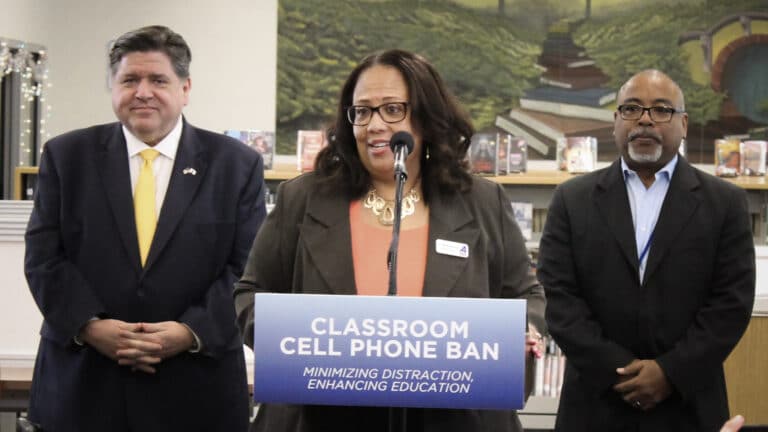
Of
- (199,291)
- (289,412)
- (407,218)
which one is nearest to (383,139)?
(407,218)

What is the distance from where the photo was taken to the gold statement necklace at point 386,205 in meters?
2.29

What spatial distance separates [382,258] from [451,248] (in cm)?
14

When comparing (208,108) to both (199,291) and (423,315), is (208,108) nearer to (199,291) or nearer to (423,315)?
(199,291)

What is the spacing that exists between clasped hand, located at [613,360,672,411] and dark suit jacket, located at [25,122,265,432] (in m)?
1.06

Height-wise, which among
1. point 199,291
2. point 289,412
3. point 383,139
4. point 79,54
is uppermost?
point 79,54

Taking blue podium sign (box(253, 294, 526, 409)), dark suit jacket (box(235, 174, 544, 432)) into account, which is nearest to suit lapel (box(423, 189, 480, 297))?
dark suit jacket (box(235, 174, 544, 432))

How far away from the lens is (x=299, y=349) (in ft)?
5.74

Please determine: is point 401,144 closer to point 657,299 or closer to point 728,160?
point 657,299

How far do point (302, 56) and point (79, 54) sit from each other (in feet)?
5.67

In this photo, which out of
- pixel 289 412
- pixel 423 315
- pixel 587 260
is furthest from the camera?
pixel 587 260

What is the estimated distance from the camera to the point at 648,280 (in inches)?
125

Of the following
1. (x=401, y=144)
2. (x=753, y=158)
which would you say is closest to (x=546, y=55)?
(x=753, y=158)

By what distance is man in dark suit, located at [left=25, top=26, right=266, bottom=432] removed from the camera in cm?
275

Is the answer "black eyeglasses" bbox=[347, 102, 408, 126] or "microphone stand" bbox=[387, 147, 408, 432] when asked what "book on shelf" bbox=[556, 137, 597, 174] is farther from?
"microphone stand" bbox=[387, 147, 408, 432]
